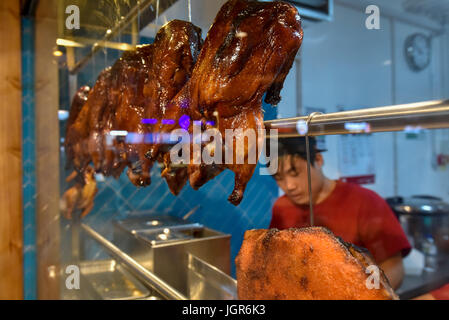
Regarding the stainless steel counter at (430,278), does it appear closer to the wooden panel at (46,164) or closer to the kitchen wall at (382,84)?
the kitchen wall at (382,84)

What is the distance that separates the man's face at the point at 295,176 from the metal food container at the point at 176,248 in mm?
451

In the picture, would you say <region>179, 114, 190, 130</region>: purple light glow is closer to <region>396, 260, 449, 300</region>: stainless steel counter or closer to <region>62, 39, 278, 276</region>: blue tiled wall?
<region>62, 39, 278, 276</region>: blue tiled wall

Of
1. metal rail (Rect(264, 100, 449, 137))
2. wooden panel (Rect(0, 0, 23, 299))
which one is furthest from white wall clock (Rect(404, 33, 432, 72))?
wooden panel (Rect(0, 0, 23, 299))

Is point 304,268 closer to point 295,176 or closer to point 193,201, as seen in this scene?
point 295,176

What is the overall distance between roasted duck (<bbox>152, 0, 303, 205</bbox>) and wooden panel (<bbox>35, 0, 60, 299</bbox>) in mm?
1859

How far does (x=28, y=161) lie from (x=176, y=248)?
1315mm

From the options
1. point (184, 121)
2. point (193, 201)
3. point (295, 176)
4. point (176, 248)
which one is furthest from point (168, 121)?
point (193, 201)

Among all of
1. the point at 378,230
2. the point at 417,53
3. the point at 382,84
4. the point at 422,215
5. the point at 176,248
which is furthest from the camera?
the point at 382,84

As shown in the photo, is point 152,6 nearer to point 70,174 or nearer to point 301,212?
point 301,212

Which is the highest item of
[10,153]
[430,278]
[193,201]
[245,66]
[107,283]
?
[245,66]

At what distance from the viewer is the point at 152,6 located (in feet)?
4.40

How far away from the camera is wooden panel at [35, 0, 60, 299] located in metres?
2.36

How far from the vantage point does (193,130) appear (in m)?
0.95

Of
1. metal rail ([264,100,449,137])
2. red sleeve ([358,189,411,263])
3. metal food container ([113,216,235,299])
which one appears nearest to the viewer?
metal rail ([264,100,449,137])
